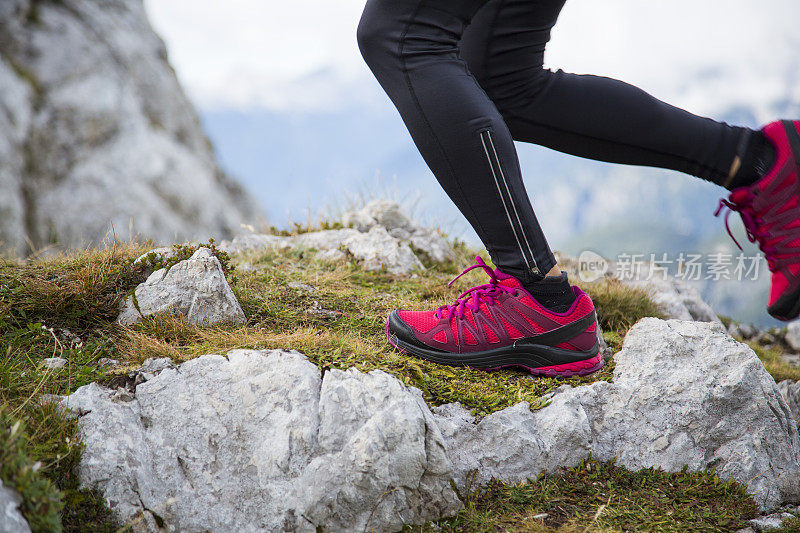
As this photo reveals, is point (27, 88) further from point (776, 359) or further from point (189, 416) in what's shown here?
point (776, 359)

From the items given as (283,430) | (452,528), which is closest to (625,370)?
(452,528)

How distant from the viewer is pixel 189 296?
2770mm

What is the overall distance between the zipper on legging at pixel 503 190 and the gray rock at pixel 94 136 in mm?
13038

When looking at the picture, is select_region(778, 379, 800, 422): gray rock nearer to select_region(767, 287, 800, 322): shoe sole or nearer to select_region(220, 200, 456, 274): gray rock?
select_region(767, 287, 800, 322): shoe sole

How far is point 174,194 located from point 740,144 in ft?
51.9

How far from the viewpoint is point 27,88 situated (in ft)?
51.2

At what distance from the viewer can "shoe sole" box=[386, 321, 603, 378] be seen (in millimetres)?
2611

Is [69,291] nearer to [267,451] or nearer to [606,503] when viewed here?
[267,451]

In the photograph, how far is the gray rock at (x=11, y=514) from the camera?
141cm

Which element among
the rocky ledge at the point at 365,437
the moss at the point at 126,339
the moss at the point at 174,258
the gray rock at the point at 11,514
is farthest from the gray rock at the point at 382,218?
the gray rock at the point at 11,514

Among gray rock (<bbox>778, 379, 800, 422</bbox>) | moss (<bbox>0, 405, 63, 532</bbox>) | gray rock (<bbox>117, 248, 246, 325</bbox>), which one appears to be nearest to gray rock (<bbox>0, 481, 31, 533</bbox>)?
moss (<bbox>0, 405, 63, 532</bbox>)

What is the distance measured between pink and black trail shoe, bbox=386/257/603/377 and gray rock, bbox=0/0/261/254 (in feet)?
41.3

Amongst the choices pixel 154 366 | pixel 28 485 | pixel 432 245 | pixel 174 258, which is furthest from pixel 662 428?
pixel 432 245

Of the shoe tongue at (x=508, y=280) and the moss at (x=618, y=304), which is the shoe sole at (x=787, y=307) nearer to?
the shoe tongue at (x=508, y=280)
